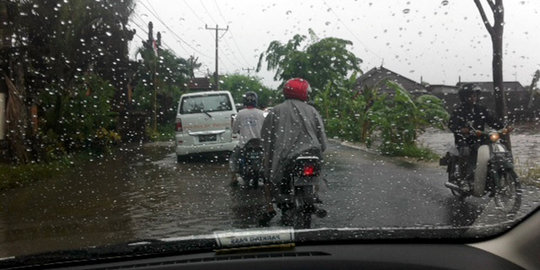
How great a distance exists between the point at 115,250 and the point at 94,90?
7248 millimetres

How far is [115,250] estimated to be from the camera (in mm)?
2082

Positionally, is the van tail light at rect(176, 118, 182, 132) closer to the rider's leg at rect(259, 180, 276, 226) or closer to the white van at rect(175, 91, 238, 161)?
the white van at rect(175, 91, 238, 161)

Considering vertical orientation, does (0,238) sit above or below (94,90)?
below

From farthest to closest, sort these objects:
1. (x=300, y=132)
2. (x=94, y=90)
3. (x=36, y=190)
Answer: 1. (x=94, y=90)
2. (x=36, y=190)
3. (x=300, y=132)

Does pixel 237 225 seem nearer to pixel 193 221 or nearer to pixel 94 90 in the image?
pixel 193 221

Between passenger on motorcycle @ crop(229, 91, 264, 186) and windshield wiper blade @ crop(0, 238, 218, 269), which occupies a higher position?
passenger on motorcycle @ crop(229, 91, 264, 186)

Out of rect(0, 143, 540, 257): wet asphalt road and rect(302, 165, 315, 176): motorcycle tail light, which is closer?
rect(0, 143, 540, 257): wet asphalt road

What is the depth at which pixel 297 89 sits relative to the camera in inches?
179

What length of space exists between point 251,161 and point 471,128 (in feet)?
9.12

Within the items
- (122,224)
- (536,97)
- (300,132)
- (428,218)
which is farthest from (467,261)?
(122,224)

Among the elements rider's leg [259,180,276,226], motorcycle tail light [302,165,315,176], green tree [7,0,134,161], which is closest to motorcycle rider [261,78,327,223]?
motorcycle tail light [302,165,315,176]

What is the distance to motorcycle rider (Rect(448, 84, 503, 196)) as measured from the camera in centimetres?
381

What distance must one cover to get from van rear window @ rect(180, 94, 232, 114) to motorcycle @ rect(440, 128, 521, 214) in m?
2.66

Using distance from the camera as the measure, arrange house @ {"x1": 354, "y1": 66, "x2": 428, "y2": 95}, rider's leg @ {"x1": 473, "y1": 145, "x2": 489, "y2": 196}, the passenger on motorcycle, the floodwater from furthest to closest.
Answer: the passenger on motorcycle < rider's leg @ {"x1": 473, "y1": 145, "x2": 489, "y2": 196} < the floodwater < house @ {"x1": 354, "y1": 66, "x2": 428, "y2": 95}
